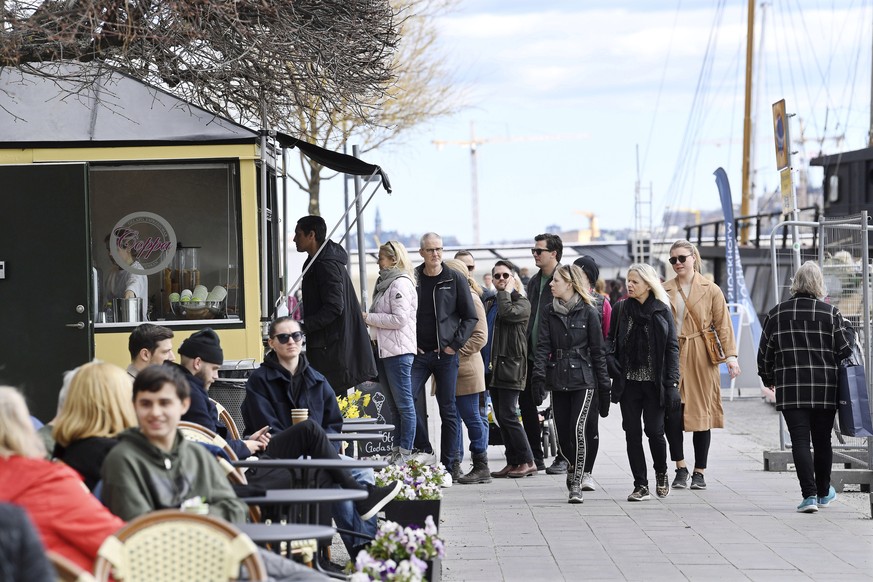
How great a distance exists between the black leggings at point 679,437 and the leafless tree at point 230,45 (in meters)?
3.62

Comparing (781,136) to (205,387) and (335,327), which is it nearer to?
(335,327)

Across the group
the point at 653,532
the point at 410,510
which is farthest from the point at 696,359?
the point at 410,510

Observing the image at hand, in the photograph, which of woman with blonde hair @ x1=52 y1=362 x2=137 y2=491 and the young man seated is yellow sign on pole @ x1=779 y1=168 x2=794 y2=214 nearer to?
the young man seated

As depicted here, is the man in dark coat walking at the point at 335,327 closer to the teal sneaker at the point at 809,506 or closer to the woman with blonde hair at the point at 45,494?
the teal sneaker at the point at 809,506

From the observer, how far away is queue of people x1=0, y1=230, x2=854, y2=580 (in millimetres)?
7676

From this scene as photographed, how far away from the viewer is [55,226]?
10.9 m

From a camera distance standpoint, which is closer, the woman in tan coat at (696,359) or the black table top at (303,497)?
the black table top at (303,497)

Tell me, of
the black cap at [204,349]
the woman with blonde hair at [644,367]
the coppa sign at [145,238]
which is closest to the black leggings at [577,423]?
the woman with blonde hair at [644,367]

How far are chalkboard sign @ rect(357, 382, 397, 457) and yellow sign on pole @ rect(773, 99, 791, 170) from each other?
15.4 feet

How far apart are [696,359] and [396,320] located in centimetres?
247

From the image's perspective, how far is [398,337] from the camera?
1112 centimetres

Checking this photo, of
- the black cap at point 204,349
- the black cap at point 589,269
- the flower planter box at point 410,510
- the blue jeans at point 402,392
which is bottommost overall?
the flower planter box at point 410,510

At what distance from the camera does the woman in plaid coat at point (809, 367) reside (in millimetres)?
9602

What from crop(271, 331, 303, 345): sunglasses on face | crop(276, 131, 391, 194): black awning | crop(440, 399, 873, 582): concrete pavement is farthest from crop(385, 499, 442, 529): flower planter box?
crop(276, 131, 391, 194): black awning
